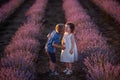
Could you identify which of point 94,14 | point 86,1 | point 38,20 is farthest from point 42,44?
point 86,1

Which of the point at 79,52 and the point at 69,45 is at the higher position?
the point at 69,45

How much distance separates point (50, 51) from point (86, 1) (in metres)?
16.5

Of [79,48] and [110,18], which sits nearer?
[79,48]

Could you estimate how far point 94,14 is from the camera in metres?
16.1

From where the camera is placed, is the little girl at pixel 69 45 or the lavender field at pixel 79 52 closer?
the lavender field at pixel 79 52

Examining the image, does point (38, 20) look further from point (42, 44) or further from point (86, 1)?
point (86, 1)

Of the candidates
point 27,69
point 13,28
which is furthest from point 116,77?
point 13,28

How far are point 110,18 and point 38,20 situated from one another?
301 centimetres

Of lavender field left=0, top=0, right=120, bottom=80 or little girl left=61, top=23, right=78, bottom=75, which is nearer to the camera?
lavender field left=0, top=0, right=120, bottom=80

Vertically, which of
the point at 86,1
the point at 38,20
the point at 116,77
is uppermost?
the point at 86,1

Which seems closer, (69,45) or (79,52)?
(69,45)

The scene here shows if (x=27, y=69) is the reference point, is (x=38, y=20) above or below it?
above

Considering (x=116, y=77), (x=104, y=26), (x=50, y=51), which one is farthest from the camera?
(x=104, y=26)

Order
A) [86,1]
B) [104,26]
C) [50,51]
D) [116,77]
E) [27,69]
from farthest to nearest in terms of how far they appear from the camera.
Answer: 1. [86,1]
2. [104,26]
3. [50,51]
4. [27,69]
5. [116,77]
